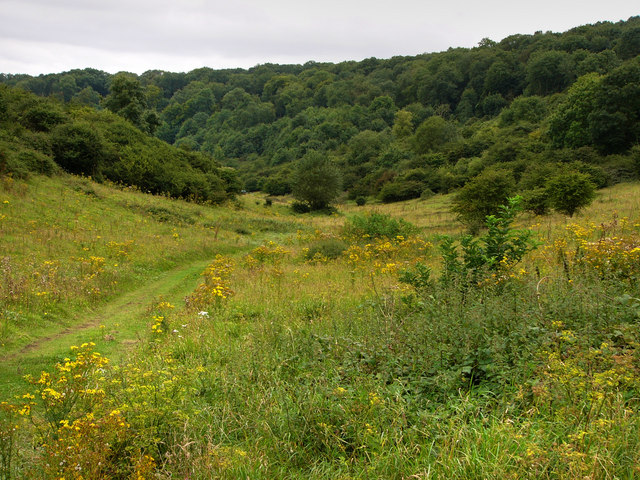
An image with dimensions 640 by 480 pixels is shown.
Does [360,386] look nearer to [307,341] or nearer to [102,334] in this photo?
[307,341]

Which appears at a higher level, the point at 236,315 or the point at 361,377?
the point at 361,377

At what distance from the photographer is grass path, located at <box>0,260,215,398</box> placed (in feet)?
20.1

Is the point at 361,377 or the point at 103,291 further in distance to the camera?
the point at 103,291

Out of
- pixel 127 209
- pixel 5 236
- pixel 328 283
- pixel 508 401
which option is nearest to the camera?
pixel 508 401

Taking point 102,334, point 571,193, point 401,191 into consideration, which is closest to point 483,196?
point 571,193

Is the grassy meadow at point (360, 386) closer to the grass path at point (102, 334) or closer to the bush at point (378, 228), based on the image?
the grass path at point (102, 334)

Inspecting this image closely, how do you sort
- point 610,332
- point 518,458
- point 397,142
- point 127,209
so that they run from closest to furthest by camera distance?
point 518,458 → point 610,332 → point 127,209 → point 397,142

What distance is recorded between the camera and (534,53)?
9775cm

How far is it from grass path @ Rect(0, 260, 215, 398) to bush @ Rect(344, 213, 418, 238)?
7.83 metres

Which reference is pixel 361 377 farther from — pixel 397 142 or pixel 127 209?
pixel 397 142

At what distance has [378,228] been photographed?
58.6 ft

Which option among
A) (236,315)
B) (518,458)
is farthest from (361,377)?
(236,315)

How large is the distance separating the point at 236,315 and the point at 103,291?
16.5 feet

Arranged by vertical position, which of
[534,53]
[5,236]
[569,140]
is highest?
[534,53]
